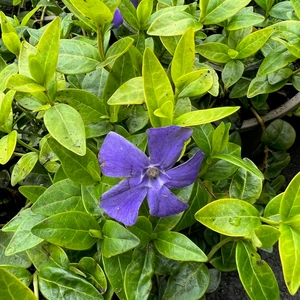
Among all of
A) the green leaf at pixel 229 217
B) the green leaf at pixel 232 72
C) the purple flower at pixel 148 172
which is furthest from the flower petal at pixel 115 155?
the green leaf at pixel 232 72

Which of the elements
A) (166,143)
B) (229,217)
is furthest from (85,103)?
(229,217)

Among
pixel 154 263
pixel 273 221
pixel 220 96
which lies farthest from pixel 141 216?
pixel 220 96

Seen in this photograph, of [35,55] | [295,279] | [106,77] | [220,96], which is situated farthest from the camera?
[220,96]

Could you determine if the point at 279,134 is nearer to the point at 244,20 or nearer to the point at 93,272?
the point at 244,20

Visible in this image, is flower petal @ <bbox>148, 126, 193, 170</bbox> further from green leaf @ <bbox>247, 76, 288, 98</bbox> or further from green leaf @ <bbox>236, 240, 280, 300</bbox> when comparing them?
green leaf @ <bbox>247, 76, 288, 98</bbox>

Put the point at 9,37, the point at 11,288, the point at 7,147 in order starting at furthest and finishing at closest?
the point at 9,37 → the point at 7,147 → the point at 11,288

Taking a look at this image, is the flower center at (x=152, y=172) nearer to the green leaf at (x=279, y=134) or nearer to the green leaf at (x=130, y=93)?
the green leaf at (x=130, y=93)

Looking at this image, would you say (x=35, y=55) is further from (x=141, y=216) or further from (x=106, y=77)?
(x=141, y=216)
